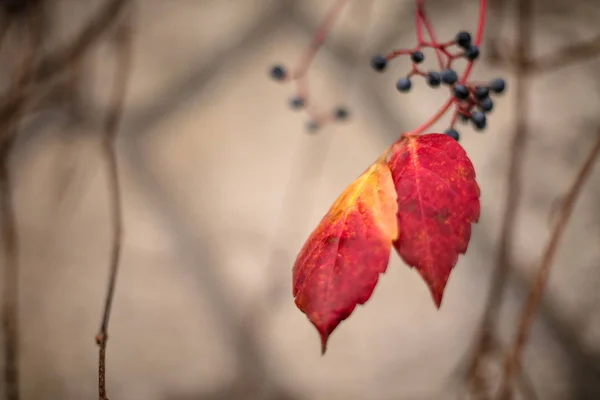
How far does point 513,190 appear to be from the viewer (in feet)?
1.86

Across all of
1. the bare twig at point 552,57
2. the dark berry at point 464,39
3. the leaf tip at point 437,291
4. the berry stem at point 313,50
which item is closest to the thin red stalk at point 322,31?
the berry stem at point 313,50

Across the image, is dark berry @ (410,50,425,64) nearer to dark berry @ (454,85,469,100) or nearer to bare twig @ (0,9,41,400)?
dark berry @ (454,85,469,100)

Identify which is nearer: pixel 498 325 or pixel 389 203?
pixel 389 203

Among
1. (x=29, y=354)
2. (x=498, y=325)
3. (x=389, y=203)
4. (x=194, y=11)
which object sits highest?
(x=194, y=11)

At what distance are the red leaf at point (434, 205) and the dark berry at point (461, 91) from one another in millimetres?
38

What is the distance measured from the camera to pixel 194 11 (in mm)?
606

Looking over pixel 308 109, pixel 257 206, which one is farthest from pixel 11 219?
pixel 308 109

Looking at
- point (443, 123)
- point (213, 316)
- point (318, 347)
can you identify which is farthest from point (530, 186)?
point (213, 316)

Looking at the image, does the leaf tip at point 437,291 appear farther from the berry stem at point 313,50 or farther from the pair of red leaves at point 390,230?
the berry stem at point 313,50

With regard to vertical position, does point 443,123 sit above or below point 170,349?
above

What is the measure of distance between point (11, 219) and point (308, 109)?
1.49 ft

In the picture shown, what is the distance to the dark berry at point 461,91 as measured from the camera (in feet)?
0.80

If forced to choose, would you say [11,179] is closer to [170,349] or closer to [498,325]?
[170,349]

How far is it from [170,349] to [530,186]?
0.55 metres
